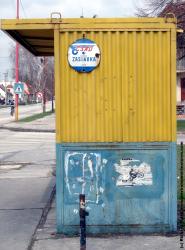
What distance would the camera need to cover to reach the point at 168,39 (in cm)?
728

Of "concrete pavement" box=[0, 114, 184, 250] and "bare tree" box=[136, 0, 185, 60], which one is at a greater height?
"bare tree" box=[136, 0, 185, 60]

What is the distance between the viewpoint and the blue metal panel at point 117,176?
728cm

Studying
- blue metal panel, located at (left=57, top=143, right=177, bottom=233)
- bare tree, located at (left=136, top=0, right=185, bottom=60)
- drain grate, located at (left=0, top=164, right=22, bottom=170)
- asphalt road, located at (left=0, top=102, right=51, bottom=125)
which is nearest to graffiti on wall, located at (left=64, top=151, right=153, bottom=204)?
blue metal panel, located at (left=57, top=143, right=177, bottom=233)

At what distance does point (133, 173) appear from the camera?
23.9ft

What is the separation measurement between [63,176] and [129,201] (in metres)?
0.88

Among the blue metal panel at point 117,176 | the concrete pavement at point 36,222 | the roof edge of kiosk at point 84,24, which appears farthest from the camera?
the blue metal panel at point 117,176

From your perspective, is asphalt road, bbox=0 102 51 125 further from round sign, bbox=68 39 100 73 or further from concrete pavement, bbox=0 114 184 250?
round sign, bbox=68 39 100 73

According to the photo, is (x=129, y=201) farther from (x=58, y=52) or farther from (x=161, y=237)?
(x=58, y=52)

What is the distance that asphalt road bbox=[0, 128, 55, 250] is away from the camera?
7.80 metres

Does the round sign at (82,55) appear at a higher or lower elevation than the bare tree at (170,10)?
lower

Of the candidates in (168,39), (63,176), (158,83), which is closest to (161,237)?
(63,176)

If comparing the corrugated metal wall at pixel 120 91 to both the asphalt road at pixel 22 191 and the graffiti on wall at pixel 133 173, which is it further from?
the asphalt road at pixel 22 191

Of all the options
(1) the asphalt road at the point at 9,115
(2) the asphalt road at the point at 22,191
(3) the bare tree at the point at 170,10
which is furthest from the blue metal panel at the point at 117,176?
(1) the asphalt road at the point at 9,115

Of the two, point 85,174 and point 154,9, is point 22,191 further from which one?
point 154,9
